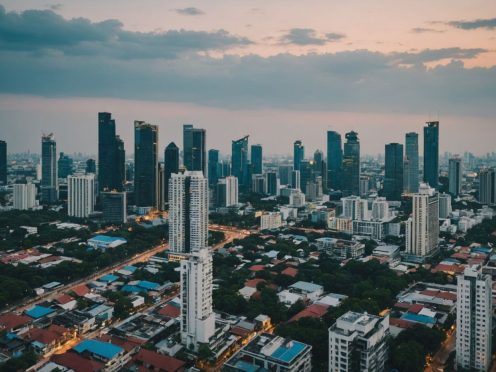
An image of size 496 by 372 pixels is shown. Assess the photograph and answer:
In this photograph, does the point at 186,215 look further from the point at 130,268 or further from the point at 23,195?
the point at 23,195

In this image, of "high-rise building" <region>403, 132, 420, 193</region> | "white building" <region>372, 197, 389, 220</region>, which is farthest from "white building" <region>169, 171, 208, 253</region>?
"high-rise building" <region>403, 132, 420, 193</region>

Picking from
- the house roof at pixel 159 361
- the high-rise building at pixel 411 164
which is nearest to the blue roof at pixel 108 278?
the house roof at pixel 159 361

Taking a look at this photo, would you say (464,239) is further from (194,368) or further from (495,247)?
(194,368)

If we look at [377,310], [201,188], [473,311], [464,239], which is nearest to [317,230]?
[464,239]

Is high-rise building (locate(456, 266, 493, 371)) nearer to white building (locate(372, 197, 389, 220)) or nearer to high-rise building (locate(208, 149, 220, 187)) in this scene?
white building (locate(372, 197, 389, 220))

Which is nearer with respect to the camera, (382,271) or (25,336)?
(25,336)

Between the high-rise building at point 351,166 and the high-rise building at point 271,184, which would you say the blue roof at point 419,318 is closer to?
the high-rise building at point 351,166
